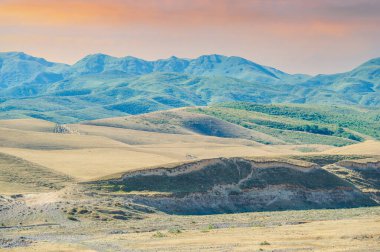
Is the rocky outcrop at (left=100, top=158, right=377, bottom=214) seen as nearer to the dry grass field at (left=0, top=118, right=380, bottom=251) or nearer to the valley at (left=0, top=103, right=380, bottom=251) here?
the valley at (left=0, top=103, right=380, bottom=251)

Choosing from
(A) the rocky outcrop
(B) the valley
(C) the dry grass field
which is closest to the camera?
(C) the dry grass field

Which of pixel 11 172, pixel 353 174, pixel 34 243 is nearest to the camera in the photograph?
pixel 34 243

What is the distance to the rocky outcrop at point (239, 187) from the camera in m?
114

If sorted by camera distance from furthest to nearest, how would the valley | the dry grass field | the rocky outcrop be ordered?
the rocky outcrop
the valley
the dry grass field

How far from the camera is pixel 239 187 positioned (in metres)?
121

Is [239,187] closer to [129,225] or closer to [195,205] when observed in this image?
[195,205]

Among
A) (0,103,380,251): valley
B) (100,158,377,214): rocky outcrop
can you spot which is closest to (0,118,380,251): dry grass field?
(0,103,380,251): valley

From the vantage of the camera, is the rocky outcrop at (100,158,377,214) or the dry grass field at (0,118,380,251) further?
the rocky outcrop at (100,158,377,214)

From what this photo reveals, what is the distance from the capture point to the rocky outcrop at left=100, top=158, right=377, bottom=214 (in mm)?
113625

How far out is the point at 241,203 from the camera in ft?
386

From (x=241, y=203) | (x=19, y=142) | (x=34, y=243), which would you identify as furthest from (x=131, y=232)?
(x=19, y=142)

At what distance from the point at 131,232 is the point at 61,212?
51.1 feet

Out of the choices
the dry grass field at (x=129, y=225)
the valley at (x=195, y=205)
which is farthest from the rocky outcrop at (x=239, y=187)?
the dry grass field at (x=129, y=225)

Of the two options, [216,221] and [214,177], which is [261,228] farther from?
[214,177]
